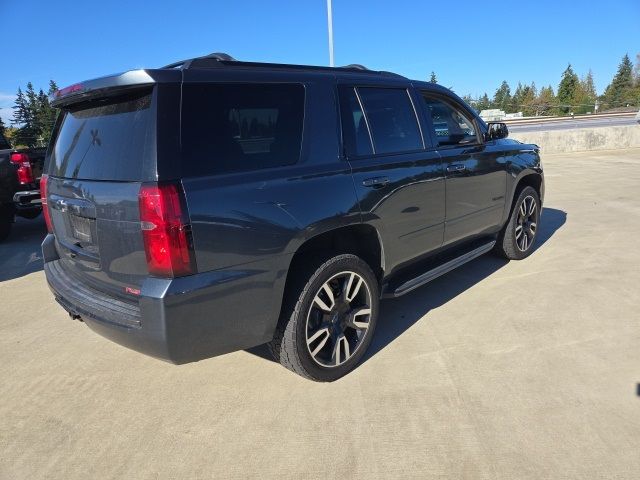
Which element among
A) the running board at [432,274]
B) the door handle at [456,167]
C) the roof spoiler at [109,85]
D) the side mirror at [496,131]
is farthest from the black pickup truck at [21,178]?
the side mirror at [496,131]

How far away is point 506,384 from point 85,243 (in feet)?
8.69

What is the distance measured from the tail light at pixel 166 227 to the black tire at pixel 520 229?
381 cm

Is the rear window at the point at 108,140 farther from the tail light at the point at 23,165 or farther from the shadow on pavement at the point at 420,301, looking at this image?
the tail light at the point at 23,165

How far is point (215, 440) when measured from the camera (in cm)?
242

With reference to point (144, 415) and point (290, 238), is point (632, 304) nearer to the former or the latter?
point (290, 238)

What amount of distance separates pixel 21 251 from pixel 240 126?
6023 millimetres

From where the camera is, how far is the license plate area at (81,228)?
253 cm

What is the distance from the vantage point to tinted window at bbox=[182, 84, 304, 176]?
7.27 ft

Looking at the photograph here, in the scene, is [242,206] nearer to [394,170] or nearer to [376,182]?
[376,182]

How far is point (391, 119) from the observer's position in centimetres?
340

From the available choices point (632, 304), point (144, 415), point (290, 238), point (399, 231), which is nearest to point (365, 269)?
point (399, 231)

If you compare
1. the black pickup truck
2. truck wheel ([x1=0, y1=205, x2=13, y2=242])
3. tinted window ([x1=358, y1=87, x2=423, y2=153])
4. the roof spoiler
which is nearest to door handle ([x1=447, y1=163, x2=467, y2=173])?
tinted window ([x1=358, y1=87, x2=423, y2=153])

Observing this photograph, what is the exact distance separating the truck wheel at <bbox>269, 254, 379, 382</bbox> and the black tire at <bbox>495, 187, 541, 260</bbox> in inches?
95.0

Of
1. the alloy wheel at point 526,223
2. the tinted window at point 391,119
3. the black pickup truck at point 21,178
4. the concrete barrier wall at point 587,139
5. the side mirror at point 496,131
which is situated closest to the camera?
the tinted window at point 391,119
